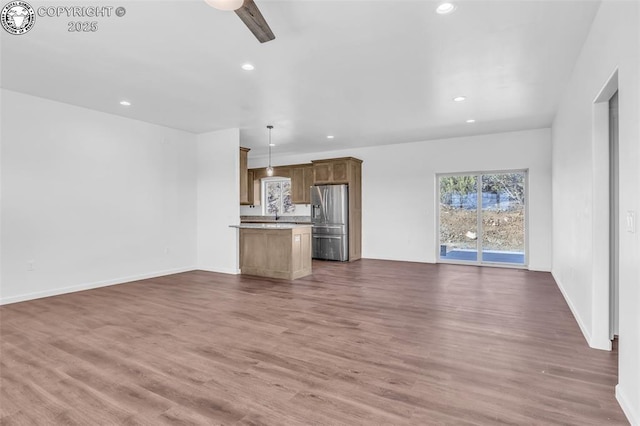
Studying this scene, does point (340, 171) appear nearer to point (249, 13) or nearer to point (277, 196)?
point (277, 196)

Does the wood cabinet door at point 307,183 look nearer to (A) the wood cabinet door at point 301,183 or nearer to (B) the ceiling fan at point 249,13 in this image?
(A) the wood cabinet door at point 301,183

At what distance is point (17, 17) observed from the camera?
8.70 feet

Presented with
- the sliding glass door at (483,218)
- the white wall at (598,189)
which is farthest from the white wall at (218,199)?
the white wall at (598,189)

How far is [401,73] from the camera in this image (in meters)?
3.71

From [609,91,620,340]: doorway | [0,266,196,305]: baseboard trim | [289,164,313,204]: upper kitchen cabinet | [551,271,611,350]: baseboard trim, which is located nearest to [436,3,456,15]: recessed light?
[609,91,620,340]: doorway

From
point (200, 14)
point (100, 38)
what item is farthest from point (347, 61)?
point (100, 38)

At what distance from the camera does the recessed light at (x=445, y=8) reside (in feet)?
7.99

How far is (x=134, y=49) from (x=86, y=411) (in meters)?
3.04

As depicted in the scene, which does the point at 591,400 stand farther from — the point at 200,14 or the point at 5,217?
the point at 5,217

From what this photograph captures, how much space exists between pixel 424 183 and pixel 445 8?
5.15 meters

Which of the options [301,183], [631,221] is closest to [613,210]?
[631,221]

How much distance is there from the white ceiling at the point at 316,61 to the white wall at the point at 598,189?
39 centimetres

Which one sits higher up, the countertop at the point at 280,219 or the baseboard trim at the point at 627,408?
the countertop at the point at 280,219

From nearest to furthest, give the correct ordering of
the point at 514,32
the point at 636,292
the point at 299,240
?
the point at 636,292 → the point at 514,32 → the point at 299,240
